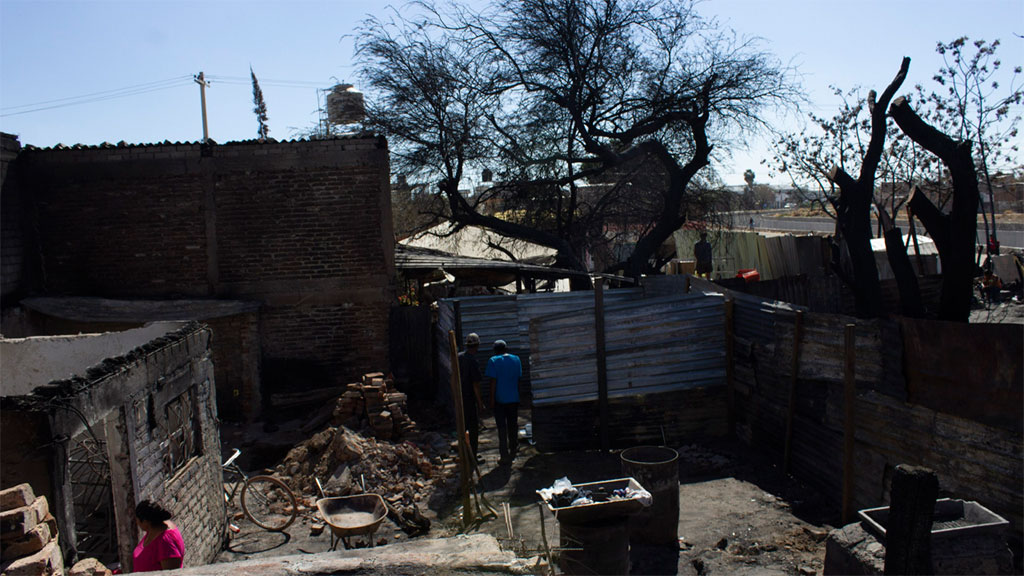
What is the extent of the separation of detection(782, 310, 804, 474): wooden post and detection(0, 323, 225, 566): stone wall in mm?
6097

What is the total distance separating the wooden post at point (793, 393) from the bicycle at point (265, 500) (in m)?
5.54

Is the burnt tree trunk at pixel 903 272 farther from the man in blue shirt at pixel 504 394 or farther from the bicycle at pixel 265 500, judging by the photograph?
the bicycle at pixel 265 500

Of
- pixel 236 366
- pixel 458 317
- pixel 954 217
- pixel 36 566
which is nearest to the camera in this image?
pixel 36 566

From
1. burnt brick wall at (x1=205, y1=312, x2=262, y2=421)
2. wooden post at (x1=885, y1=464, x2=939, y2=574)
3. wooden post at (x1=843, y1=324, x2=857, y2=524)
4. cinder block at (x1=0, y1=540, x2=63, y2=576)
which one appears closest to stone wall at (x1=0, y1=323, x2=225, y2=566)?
cinder block at (x1=0, y1=540, x2=63, y2=576)

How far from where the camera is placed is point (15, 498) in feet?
10.7

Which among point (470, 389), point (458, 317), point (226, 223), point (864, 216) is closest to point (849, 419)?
point (864, 216)

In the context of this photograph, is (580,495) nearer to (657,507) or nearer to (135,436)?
(657,507)

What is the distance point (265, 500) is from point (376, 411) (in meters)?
2.35

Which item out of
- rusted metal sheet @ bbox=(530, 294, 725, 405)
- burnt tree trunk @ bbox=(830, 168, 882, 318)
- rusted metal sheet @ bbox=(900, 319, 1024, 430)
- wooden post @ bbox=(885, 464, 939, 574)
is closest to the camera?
wooden post @ bbox=(885, 464, 939, 574)

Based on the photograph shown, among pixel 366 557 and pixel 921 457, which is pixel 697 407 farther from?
pixel 366 557

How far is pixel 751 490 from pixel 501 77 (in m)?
12.8

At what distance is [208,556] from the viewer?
7.06 m

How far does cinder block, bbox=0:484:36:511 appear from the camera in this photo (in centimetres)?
321

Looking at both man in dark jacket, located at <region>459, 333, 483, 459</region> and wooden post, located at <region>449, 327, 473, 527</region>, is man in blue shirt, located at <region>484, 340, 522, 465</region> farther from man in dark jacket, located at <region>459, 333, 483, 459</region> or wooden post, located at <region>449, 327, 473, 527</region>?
wooden post, located at <region>449, 327, 473, 527</region>
